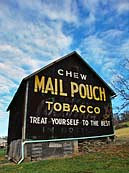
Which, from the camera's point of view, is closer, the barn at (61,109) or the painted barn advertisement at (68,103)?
the barn at (61,109)

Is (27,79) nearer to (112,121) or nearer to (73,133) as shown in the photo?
(73,133)

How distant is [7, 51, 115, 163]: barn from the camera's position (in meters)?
16.5

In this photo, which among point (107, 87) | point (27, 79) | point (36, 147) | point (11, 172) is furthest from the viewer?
point (107, 87)

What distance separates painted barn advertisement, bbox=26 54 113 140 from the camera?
16969 mm

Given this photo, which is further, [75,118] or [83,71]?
[83,71]

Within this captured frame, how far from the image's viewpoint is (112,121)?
20.6 metres

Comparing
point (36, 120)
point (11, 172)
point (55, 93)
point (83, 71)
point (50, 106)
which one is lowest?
point (11, 172)

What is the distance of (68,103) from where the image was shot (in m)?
18.6

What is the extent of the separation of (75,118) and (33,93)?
430 centimetres

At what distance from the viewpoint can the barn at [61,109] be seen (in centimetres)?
1647

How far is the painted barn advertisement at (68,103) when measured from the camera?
16969 millimetres

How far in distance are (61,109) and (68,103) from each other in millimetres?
910

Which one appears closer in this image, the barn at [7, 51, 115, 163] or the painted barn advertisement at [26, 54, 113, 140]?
the barn at [7, 51, 115, 163]

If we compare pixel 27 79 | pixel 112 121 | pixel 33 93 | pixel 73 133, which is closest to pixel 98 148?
pixel 73 133
